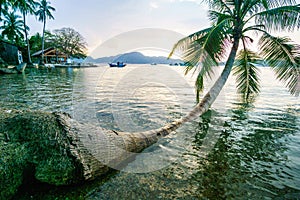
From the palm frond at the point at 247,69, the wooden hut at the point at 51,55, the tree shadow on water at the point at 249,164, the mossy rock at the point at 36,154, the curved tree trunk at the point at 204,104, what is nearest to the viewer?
the mossy rock at the point at 36,154

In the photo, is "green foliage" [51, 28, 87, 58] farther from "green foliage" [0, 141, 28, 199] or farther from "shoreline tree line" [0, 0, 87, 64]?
"green foliage" [0, 141, 28, 199]

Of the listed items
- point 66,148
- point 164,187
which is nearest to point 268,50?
point 164,187

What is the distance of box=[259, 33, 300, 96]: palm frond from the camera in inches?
222

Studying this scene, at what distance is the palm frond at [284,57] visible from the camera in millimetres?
5633

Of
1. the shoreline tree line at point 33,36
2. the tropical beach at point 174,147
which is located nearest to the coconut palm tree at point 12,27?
the shoreline tree line at point 33,36

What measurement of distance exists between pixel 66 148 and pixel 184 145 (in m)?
2.99

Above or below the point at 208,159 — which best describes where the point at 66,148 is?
above

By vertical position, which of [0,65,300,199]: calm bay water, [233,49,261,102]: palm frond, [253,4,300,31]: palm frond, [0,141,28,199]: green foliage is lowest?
[0,65,300,199]: calm bay water

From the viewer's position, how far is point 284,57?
19.4 feet

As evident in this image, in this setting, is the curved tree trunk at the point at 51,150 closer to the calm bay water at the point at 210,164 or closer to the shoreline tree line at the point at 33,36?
the calm bay water at the point at 210,164

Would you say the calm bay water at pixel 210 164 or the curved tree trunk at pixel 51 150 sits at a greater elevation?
the curved tree trunk at pixel 51 150

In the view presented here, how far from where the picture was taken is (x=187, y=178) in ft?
10.4

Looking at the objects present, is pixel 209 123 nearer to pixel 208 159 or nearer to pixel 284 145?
pixel 284 145

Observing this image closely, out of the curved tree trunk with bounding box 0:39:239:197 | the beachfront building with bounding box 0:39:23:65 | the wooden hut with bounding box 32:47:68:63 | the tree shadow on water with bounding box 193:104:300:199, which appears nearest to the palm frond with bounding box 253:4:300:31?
the tree shadow on water with bounding box 193:104:300:199
